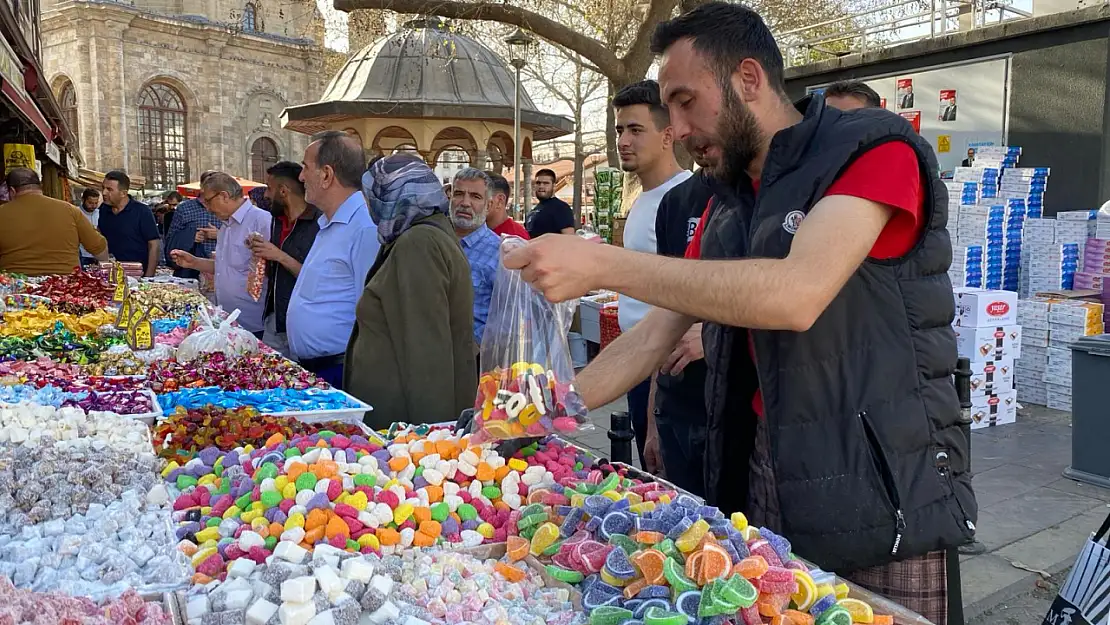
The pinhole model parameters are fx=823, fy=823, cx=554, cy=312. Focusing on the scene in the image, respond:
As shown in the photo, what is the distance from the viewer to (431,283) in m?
3.07

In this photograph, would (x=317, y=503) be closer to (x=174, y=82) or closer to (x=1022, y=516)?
(x=1022, y=516)

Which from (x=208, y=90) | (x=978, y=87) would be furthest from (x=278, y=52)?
(x=978, y=87)

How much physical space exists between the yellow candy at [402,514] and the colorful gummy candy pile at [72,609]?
45cm

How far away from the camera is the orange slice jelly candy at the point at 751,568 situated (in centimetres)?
129

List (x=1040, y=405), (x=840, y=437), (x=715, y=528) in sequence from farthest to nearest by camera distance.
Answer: (x=1040, y=405) < (x=840, y=437) < (x=715, y=528)

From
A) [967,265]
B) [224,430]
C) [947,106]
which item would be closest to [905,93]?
[947,106]

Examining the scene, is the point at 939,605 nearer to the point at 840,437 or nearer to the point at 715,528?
the point at 840,437

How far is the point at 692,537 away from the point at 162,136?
122 feet

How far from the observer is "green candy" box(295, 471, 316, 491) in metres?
1.72

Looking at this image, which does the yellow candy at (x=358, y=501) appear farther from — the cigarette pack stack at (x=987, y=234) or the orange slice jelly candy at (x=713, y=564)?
the cigarette pack stack at (x=987, y=234)

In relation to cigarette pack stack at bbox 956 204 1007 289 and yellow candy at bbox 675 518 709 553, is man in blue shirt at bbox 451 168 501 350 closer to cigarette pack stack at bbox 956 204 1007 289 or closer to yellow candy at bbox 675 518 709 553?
yellow candy at bbox 675 518 709 553

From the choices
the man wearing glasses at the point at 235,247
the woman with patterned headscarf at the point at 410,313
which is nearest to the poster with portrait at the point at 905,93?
the man wearing glasses at the point at 235,247

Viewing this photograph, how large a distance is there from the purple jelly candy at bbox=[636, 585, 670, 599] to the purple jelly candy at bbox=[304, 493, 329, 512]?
693 mm

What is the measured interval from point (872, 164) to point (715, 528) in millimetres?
711
